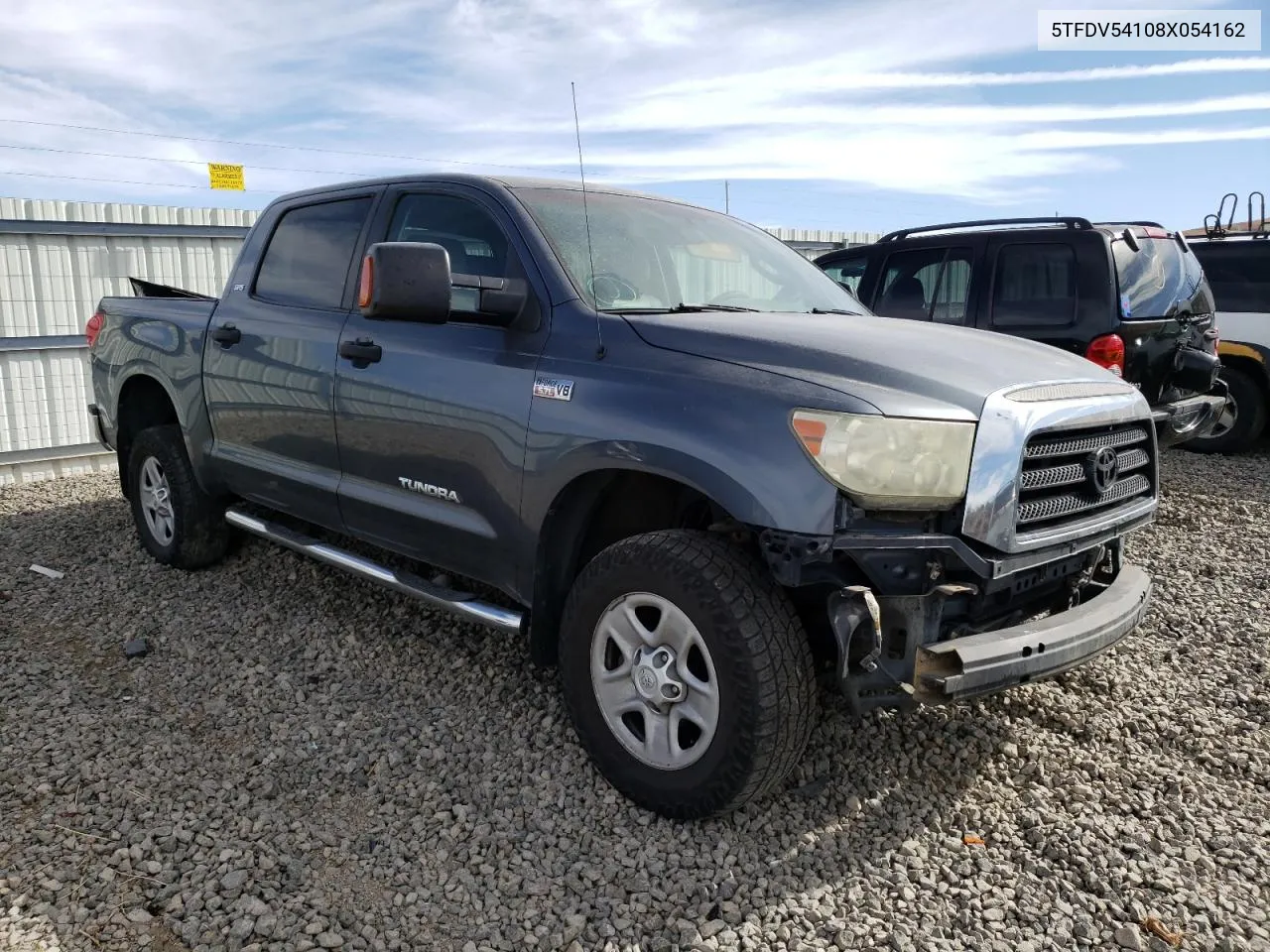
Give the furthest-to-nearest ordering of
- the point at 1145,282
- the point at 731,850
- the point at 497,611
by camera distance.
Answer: the point at 1145,282
the point at 497,611
the point at 731,850

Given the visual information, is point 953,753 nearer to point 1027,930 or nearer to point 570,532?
point 1027,930

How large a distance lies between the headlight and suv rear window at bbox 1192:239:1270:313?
7.77 meters

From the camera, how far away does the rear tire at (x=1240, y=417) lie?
27.8 feet

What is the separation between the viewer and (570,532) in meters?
3.16

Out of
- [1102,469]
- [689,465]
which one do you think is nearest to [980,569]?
[1102,469]

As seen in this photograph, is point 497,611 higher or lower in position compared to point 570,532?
lower

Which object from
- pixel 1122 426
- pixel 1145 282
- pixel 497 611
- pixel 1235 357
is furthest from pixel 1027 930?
pixel 1235 357

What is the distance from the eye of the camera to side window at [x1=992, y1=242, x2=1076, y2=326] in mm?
6605

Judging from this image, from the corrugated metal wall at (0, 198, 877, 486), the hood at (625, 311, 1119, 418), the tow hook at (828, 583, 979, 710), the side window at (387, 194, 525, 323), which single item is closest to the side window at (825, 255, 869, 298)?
the hood at (625, 311, 1119, 418)

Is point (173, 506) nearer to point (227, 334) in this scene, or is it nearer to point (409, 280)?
point (227, 334)

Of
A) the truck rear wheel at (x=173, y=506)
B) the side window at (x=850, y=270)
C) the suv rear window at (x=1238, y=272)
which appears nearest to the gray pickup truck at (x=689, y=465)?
the truck rear wheel at (x=173, y=506)

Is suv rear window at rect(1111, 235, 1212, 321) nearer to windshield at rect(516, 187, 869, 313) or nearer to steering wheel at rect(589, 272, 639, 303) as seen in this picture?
windshield at rect(516, 187, 869, 313)

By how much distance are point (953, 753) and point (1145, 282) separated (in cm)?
468

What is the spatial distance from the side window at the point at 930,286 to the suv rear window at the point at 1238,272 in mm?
2992
